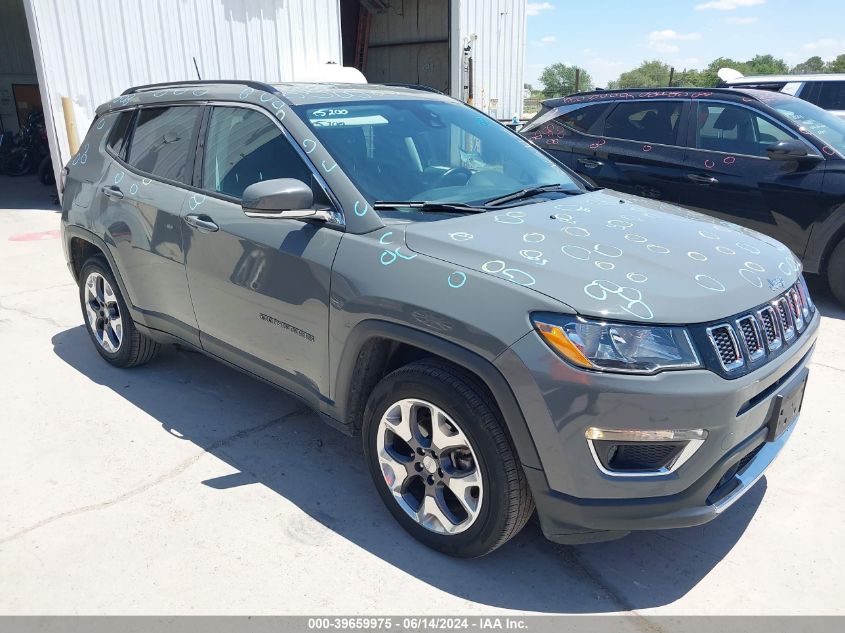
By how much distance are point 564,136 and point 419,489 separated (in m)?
5.03

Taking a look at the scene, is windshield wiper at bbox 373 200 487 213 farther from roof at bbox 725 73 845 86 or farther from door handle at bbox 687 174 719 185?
roof at bbox 725 73 845 86

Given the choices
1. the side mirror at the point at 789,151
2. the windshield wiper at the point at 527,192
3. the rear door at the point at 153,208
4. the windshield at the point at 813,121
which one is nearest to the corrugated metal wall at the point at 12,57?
the rear door at the point at 153,208

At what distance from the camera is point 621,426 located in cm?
216

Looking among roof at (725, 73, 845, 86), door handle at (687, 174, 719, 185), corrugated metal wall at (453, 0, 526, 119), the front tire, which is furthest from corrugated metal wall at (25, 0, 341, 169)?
the front tire

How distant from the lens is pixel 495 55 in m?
13.7

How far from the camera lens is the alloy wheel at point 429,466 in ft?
8.32

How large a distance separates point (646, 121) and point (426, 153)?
3.93m

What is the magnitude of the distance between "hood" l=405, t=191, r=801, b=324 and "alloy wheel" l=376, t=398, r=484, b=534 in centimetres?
63

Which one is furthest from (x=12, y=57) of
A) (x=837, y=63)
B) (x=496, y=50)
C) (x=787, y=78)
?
(x=837, y=63)

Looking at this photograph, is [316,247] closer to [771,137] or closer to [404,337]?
[404,337]

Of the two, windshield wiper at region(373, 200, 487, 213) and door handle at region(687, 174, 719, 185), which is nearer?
windshield wiper at region(373, 200, 487, 213)

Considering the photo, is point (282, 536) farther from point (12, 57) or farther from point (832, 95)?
point (12, 57)

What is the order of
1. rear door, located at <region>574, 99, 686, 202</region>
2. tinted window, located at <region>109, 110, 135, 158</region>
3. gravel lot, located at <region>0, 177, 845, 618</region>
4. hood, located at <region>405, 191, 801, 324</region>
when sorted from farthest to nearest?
1. rear door, located at <region>574, 99, 686, 202</region>
2. tinted window, located at <region>109, 110, 135, 158</region>
3. gravel lot, located at <region>0, 177, 845, 618</region>
4. hood, located at <region>405, 191, 801, 324</region>

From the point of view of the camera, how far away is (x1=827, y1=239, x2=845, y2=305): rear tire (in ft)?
18.1
